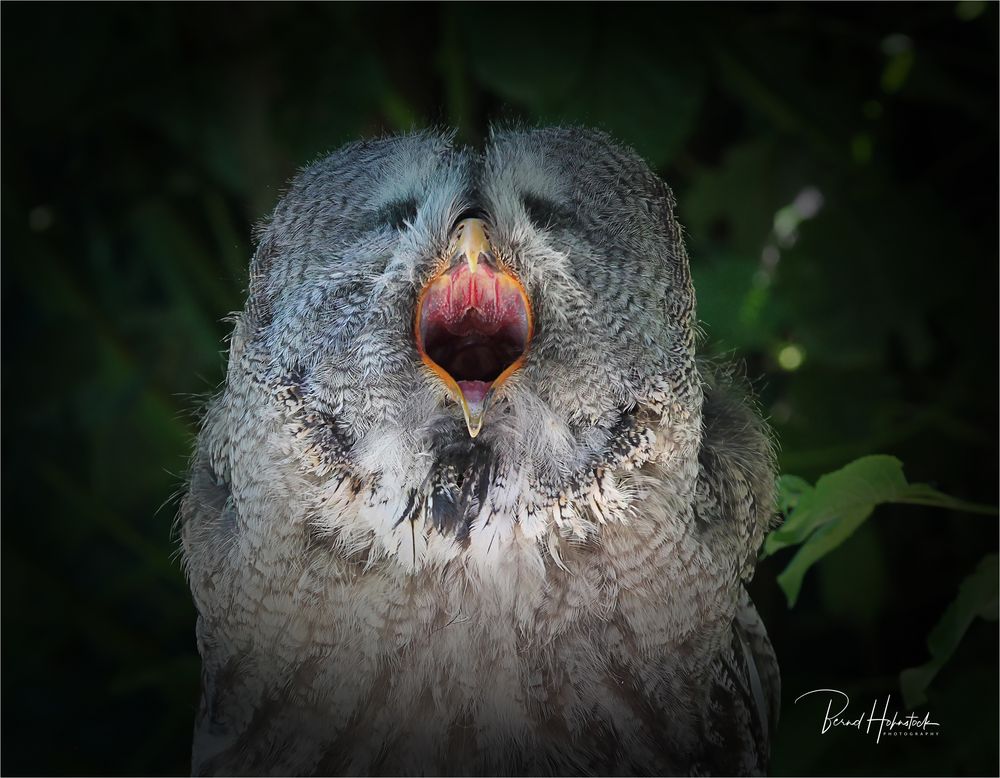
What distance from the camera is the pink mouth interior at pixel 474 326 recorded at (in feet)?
2.02

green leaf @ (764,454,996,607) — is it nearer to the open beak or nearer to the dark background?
the open beak

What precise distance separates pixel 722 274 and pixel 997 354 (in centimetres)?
34

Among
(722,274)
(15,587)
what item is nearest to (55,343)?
(15,587)

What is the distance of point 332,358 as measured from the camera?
0.64 metres

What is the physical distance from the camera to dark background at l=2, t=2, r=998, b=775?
3.75 feet

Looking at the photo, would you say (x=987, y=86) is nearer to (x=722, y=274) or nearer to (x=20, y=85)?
(x=722, y=274)

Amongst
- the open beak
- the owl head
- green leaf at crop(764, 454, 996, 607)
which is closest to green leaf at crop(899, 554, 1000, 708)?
green leaf at crop(764, 454, 996, 607)

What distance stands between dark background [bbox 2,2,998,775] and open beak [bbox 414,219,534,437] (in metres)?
0.47

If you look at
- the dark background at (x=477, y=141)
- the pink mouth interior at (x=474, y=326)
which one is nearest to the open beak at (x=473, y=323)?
the pink mouth interior at (x=474, y=326)

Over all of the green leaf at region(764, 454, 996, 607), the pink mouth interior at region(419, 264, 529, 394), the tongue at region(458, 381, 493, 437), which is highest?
the pink mouth interior at region(419, 264, 529, 394)
